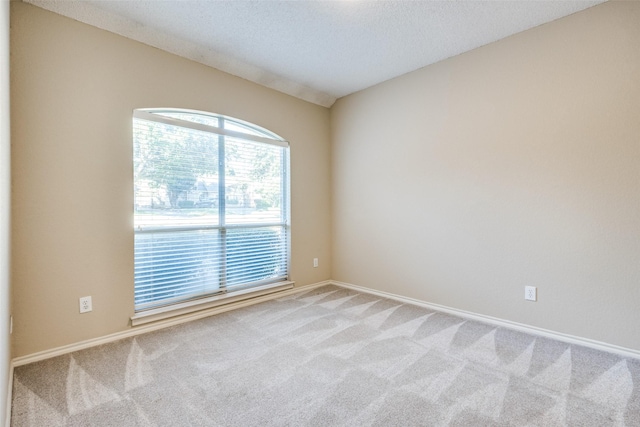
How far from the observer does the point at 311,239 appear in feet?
13.0

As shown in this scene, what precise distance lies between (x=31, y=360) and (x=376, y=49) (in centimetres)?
371

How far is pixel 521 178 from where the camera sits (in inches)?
101

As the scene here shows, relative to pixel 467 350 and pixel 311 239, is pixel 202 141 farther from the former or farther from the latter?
pixel 467 350

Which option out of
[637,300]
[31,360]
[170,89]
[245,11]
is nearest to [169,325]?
[31,360]

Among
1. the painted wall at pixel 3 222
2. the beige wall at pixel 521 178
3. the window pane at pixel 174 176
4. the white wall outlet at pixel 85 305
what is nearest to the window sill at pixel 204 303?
the white wall outlet at pixel 85 305

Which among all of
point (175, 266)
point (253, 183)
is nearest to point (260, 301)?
point (175, 266)

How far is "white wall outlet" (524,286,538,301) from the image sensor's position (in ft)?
8.22

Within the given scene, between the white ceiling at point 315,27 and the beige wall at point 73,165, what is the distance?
0.55ft

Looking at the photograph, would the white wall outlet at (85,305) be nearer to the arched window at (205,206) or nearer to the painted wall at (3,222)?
the arched window at (205,206)

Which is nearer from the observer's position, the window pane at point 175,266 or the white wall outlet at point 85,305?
the white wall outlet at point 85,305

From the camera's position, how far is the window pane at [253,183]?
126 inches

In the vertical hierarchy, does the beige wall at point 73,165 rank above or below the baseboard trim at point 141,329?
above

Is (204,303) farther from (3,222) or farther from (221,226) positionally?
(3,222)

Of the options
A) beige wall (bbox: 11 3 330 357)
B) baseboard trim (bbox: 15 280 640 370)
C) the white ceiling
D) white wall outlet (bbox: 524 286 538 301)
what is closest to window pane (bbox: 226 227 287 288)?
baseboard trim (bbox: 15 280 640 370)
